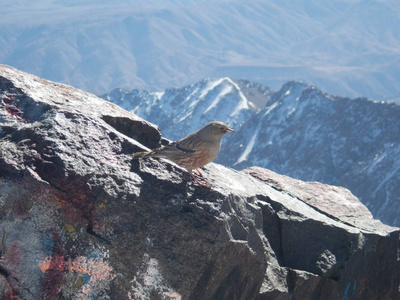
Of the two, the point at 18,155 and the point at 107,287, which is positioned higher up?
the point at 18,155

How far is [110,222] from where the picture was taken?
678 centimetres

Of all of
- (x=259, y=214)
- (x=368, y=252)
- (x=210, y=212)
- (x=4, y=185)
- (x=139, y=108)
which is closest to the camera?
(x=4, y=185)

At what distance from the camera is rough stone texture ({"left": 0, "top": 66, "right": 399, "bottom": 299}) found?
648 centimetres

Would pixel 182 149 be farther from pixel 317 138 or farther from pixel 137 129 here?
pixel 317 138

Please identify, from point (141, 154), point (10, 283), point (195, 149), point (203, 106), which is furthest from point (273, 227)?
point (203, 106)

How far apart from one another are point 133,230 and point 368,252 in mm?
4859

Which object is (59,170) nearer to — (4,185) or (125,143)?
(4,185)

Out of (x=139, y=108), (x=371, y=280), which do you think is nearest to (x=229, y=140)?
(x=139, y=108)

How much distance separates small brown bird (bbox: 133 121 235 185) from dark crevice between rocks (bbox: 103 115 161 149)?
0.80m

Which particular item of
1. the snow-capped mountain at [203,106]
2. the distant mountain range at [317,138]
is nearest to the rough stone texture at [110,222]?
the distant mountain range at [317,138]

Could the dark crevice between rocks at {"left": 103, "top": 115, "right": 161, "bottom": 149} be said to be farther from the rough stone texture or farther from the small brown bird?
the small brown bird

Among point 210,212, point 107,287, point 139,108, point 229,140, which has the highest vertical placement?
point 210,212

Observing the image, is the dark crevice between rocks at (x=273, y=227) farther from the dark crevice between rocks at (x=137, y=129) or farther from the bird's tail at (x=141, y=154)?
the bird's tail at (x=141, y=154)

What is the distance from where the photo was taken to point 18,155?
6.67m
